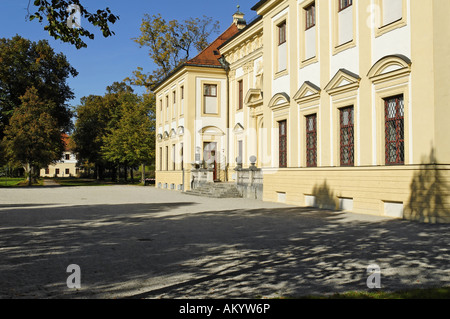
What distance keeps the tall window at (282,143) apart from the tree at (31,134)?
90.7 feet

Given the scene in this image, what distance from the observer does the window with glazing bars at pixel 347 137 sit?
50.0ft

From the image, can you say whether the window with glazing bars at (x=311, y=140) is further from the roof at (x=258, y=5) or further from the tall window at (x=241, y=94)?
the tall window at (x=241, y=94)

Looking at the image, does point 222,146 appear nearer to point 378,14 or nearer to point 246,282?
point 378,14

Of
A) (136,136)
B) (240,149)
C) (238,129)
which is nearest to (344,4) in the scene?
(238,129)

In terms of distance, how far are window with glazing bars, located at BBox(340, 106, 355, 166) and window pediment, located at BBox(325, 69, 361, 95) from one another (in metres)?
0.74

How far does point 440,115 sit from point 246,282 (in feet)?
29.1

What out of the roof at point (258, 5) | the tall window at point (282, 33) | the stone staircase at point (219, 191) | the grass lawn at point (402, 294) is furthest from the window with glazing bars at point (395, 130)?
the stone staircase at point (219, 191)

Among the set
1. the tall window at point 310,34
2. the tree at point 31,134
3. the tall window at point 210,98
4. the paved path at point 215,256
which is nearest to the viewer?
the paved path at point 215,256

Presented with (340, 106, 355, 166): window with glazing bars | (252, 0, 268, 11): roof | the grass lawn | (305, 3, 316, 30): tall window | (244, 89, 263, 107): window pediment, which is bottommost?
the grass lawn

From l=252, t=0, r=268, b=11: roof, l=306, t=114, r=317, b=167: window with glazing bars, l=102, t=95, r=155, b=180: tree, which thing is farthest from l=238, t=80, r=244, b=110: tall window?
l=102, t=95, r=155, b=180: tree

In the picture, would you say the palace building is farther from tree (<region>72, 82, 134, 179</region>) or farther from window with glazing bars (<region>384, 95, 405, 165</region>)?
tree (<region>72, 82, 134, 179</region>)

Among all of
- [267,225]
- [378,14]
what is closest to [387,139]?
[378,14]

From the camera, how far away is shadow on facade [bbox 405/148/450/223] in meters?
11.4

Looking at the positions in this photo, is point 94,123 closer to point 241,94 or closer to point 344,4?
point 241,94
